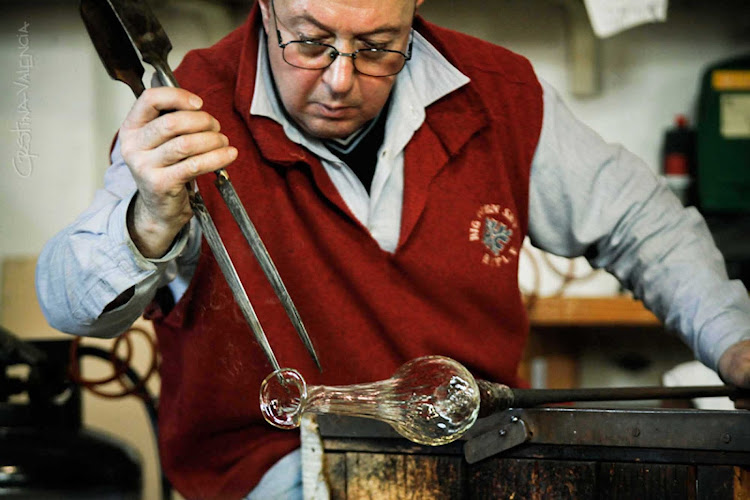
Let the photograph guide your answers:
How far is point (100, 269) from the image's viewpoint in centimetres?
100

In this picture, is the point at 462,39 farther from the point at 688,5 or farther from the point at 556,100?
the point at 688,5

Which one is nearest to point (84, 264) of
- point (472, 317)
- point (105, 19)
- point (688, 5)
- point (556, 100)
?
point (105, 19)

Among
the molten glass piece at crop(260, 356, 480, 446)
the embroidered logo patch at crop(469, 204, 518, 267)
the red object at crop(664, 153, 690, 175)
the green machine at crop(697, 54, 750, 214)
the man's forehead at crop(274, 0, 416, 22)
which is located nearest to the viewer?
the molten glass piece at crop(260, 356, 480, 446)

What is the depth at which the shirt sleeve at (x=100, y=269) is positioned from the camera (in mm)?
994

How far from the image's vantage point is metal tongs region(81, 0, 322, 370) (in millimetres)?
896

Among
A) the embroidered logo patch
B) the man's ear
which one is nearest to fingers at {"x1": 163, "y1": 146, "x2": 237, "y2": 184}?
the man's ear

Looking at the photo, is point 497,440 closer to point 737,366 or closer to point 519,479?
point 519,479

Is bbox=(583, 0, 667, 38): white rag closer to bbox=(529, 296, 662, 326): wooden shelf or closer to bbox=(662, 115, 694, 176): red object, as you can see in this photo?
bbox=(662, 115, 694, 176): red object

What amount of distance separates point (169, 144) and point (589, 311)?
1924mm

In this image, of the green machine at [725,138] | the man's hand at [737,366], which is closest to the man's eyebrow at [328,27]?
the man's hand at [737,366]

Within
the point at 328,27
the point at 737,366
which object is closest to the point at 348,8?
the point at 328,27

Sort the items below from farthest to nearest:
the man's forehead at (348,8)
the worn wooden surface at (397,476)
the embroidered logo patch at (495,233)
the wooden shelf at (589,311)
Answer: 1. the wooden shelf at (589,311)
2. the embroidered logo patch at (495,233)
3. the man's forehead at (348,8)
4. the worn wooden surface at (397,476)

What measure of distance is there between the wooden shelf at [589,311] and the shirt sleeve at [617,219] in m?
1.14

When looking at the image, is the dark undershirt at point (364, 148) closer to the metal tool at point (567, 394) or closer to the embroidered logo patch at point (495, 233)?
the embroidered logo patch at point (495, 233)
